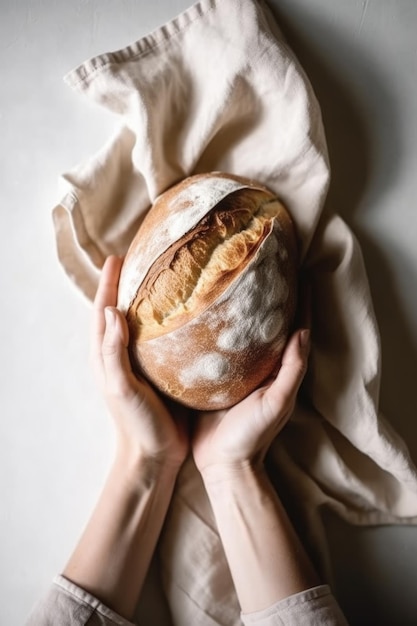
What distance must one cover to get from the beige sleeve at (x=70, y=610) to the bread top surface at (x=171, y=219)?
1.21ft

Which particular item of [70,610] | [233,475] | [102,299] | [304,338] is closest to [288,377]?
[304,338]

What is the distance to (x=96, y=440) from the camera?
0.90m

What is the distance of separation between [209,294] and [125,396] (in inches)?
6.9

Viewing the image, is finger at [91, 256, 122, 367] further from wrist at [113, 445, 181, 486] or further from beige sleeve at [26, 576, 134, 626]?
beige sleeve at [26, 576, 134, 626]

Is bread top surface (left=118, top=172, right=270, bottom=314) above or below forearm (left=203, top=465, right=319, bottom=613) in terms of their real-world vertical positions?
above

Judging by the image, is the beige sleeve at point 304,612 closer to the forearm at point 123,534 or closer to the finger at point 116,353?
the forearm at point 123,534

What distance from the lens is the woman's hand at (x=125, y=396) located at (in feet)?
2.48

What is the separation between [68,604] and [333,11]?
35.4 inches

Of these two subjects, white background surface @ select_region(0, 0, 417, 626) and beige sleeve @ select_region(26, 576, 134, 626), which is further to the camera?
white background surface @ select_region(0, 0, 417, 626)

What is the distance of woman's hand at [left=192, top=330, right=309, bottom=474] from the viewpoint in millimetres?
771

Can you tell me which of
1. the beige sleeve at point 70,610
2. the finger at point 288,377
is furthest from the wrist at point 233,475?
the beige sleeve at point 70,610

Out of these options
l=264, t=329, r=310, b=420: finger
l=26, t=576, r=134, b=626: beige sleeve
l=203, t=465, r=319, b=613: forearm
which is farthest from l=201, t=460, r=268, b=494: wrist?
l=26, t=576, r=134, b=626: beige sleeve

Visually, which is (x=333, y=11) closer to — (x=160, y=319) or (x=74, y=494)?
(x=160, y=319)

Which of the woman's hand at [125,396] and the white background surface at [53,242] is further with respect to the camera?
the white background surface at [53,242]
